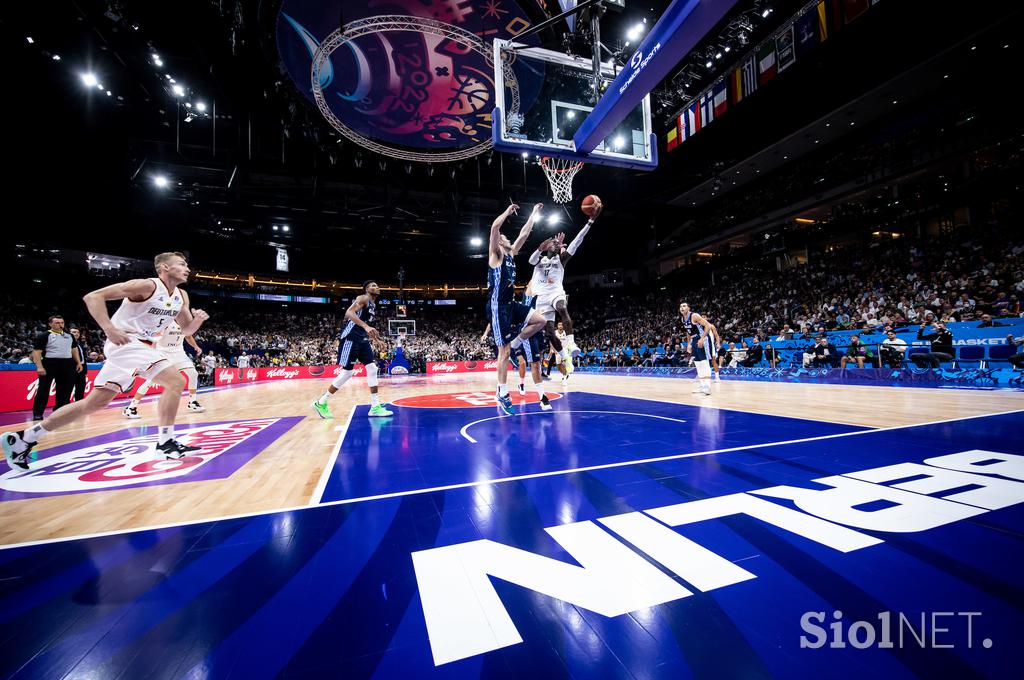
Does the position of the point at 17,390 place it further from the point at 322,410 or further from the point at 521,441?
the point at 521,441

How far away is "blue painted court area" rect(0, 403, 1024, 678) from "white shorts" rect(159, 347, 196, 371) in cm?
250

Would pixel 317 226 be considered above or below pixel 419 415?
above

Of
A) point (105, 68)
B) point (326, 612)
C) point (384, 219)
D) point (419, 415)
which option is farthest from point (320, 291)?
point (326, 612)

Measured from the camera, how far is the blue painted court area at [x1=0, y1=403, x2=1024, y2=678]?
108 centimetres

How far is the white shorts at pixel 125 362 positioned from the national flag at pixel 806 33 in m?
15.9

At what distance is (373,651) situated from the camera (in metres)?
1.13

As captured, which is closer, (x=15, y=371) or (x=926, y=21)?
(x=15, y=371)

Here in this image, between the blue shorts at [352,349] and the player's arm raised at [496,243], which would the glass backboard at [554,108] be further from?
the blue shorts at [352,349]

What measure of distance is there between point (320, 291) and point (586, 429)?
116ft

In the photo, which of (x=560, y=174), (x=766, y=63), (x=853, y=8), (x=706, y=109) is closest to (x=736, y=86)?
(x=766, y=63)

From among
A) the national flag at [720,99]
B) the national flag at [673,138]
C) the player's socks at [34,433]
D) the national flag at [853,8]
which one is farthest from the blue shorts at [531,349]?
the national flag at [673,138]

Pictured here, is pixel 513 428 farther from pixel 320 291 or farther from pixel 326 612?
pixel 320 291

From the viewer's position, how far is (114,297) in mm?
3285

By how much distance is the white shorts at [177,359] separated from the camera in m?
3.96
